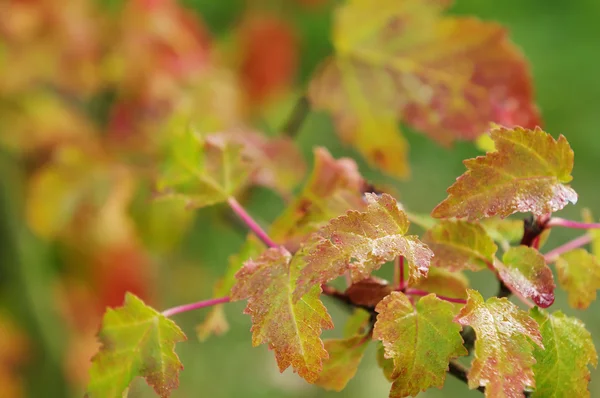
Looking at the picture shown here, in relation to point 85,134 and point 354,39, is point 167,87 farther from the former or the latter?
point 354,39

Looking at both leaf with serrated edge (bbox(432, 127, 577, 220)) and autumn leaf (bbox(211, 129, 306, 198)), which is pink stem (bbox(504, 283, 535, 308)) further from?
autumn leaf (bbox(211, 129, 306, 198))

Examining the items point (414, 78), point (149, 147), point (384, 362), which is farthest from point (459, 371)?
point (149, 147)

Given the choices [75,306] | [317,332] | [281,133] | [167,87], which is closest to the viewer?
[317,332]

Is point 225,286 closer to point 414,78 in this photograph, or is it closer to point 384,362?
point 384,362

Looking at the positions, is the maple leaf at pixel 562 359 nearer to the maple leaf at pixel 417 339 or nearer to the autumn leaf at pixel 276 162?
the maple leaf at pixel 417 339

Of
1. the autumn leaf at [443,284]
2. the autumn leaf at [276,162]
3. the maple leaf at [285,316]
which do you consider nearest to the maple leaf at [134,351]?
the maple leaf at [285,316]

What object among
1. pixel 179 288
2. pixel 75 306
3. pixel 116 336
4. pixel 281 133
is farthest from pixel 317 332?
pixel 179 288

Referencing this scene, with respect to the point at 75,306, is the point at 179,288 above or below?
below
